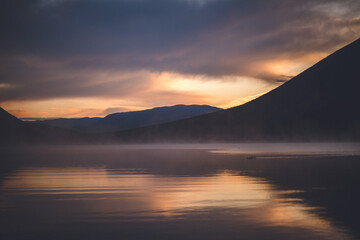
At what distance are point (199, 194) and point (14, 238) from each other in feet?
36.7

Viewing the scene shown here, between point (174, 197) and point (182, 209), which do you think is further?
point (174, 197)

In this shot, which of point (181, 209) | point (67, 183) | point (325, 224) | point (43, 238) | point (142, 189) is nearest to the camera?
point (43, 238)

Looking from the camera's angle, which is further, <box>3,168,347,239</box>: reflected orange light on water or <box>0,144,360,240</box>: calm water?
<box>3,168,347,239</box>: reflected orange light on water

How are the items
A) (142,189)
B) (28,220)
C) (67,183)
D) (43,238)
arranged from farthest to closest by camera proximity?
(67,183) < (142,189) < (28,220) < (43,238)

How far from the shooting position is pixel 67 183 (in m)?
28.8

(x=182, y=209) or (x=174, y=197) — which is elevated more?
(x=174, y=197)

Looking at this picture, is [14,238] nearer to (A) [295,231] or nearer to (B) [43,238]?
(B) [43,238]

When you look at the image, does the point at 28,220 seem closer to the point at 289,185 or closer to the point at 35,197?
the point at 35,197

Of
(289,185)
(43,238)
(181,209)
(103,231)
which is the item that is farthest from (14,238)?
(289,185)

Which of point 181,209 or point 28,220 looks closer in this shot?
point 28,220

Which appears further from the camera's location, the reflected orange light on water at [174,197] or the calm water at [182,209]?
the reflected orange light on water at [174,197]

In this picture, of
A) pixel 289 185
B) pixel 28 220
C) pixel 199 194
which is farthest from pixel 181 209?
pixel 289 185

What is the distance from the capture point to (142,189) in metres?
25.5

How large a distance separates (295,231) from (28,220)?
9.57m
